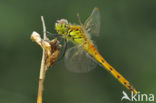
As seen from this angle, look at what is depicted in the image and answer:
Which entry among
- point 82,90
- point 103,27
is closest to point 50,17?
point 103,27

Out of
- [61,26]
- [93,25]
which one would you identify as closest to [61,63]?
[93,25]

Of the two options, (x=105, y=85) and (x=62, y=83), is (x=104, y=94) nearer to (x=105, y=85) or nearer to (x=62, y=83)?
(x=105, y=85)

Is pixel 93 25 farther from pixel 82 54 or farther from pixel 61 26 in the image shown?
pixel 61 26

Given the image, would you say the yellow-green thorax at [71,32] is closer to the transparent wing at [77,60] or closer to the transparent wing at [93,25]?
the transparent wing at [77,60]

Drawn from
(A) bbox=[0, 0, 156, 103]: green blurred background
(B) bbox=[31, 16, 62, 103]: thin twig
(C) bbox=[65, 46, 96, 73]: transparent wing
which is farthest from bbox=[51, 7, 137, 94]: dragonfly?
(A) bbox=[0, 0, 156, 103]: green blurred background

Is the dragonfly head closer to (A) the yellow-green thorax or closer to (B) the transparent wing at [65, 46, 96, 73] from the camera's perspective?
(A) the yellow-green thorax

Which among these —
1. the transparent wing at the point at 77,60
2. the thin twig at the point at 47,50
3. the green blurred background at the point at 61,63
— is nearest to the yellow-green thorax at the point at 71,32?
the transparent wing at the point at 77,60

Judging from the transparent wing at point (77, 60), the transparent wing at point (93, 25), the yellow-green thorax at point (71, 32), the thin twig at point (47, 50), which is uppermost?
the transparent wing at point (93, 25)
